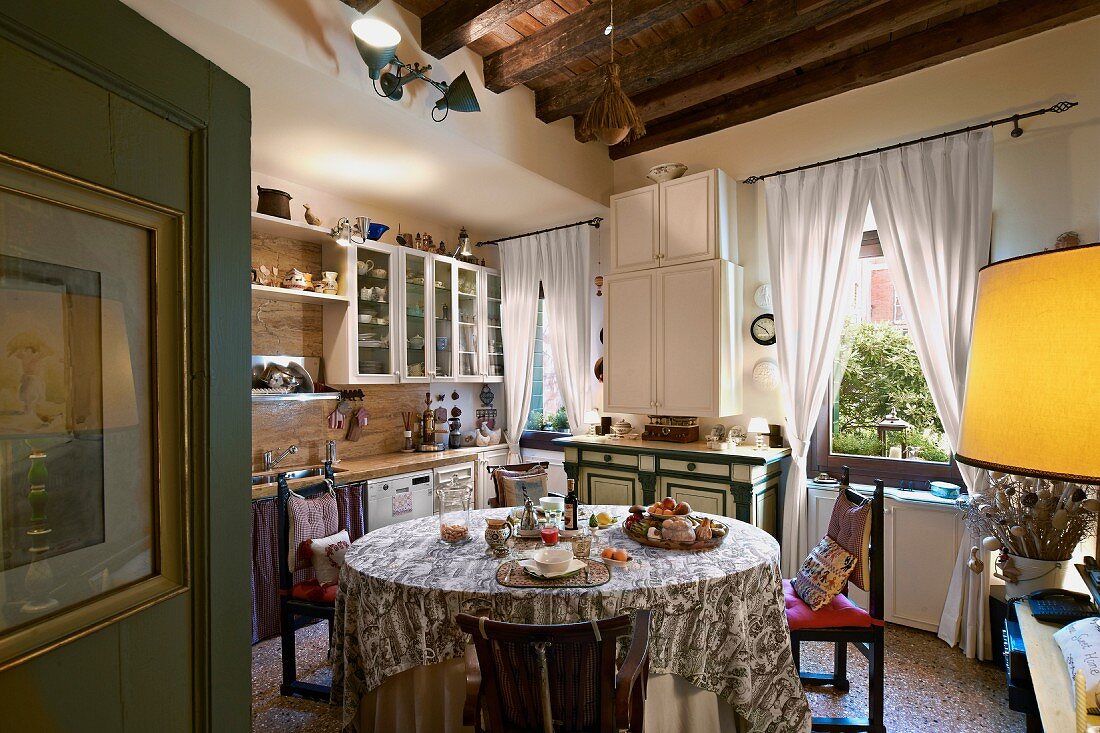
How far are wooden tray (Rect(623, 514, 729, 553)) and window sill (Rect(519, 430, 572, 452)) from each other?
2480 millimetres

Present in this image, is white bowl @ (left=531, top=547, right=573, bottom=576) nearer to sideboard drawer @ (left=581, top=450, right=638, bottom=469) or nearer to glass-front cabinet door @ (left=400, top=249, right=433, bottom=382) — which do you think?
sideboard drawer @ (left=581, top=450, right=638, bottom=469)

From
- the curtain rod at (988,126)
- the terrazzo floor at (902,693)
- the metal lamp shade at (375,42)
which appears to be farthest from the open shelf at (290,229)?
the curtain rod at (988,126)

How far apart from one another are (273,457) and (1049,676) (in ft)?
12.7

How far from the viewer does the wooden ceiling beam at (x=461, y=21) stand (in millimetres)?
2686

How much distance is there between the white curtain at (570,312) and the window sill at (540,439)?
1.06 feet

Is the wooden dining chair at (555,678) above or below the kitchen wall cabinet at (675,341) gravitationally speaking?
below

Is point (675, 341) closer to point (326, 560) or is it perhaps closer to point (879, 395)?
point (879, 395)

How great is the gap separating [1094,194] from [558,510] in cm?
309

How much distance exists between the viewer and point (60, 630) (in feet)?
1.88

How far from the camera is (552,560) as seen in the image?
6.61 feet

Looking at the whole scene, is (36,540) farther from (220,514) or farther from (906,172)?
(906,172)

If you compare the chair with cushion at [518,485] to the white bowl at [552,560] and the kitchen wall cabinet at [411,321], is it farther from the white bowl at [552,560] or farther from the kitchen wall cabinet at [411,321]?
the kitchen wall cabinet at [411,321]

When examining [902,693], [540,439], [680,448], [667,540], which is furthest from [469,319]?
[902,693]

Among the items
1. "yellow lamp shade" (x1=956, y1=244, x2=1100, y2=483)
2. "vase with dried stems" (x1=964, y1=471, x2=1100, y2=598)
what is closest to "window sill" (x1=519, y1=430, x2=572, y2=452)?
"vase with dried stems" (x1=964, y1=471, x2=1100, y2=598)
